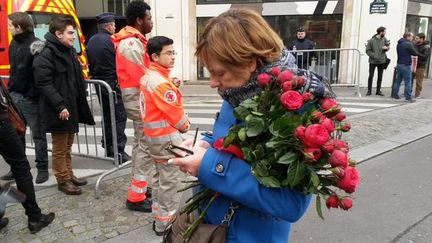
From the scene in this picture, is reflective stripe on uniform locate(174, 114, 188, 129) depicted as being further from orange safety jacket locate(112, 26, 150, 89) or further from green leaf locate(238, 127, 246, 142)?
green leaf locate(238, 127, 246, 142)

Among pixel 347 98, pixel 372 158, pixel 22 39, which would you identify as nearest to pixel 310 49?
pixel 347 98

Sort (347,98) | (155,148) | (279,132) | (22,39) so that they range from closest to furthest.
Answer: (279,132), (155,148), (22,39), (347,98)

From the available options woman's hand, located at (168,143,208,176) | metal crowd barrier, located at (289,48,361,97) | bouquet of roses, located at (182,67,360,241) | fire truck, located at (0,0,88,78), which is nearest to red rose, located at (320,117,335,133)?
bouquet of roses, located at (182,67,360,241)

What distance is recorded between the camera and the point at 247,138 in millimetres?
1420

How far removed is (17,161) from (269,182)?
262cm

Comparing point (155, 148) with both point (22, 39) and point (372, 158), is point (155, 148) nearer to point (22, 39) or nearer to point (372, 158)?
point (22, 39)

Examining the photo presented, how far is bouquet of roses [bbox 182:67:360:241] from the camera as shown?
4.31 ft

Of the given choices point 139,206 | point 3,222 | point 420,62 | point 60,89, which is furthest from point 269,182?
point 420,62

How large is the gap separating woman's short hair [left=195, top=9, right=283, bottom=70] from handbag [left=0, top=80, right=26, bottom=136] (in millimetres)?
2490

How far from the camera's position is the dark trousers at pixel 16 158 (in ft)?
10.4

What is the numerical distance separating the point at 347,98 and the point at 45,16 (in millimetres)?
8088

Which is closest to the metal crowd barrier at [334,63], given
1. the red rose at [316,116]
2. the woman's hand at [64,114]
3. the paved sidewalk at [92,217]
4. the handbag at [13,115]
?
the paved sidewalk at [92,217]

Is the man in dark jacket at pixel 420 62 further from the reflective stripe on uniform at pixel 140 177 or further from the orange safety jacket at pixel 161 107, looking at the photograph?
the orange safety jacket at pixel 161 107

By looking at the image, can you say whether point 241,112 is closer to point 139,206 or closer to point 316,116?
point 316,116
